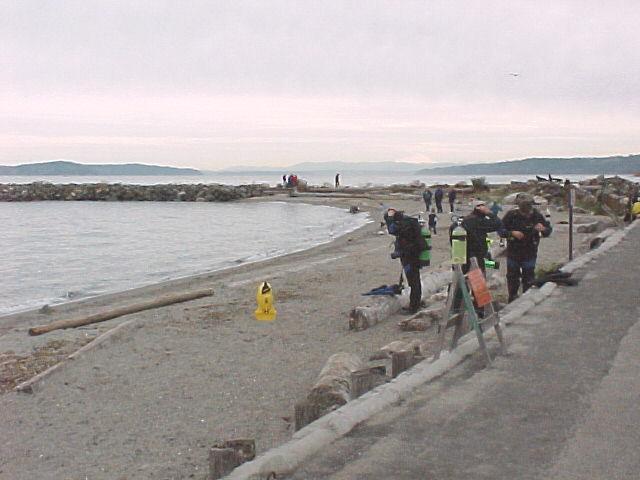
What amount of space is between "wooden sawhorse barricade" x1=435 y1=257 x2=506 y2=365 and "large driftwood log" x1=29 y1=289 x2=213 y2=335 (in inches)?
307

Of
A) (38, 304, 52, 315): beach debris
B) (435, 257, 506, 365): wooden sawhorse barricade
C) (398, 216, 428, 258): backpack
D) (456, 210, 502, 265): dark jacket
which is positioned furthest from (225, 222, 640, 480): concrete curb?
(38, 304, 52, 315): beach debris

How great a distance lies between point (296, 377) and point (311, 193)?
201ft

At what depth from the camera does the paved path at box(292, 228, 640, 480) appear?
191 inches

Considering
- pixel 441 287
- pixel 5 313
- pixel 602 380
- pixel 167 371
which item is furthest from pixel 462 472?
pixel 5 313

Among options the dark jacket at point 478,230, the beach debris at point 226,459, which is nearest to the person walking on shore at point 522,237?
the dark jacket at point 478,230

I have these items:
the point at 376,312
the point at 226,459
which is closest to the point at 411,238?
the point at 376,312

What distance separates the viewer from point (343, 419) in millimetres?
5672

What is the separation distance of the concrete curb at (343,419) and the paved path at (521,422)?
91mm

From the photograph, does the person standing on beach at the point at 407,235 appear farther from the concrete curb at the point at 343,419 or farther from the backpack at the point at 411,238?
the concrete curb at the point at 343,419

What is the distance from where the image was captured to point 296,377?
9352 mm

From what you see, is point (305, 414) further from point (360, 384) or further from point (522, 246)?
point (522, 246)

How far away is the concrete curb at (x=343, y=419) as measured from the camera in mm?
4809

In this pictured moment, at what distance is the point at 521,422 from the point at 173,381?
16.5ft

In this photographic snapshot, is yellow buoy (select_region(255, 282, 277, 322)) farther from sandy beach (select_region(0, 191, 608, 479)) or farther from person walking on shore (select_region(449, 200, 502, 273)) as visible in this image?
person walking on shore (select_region(449, 200, 502, 273))
